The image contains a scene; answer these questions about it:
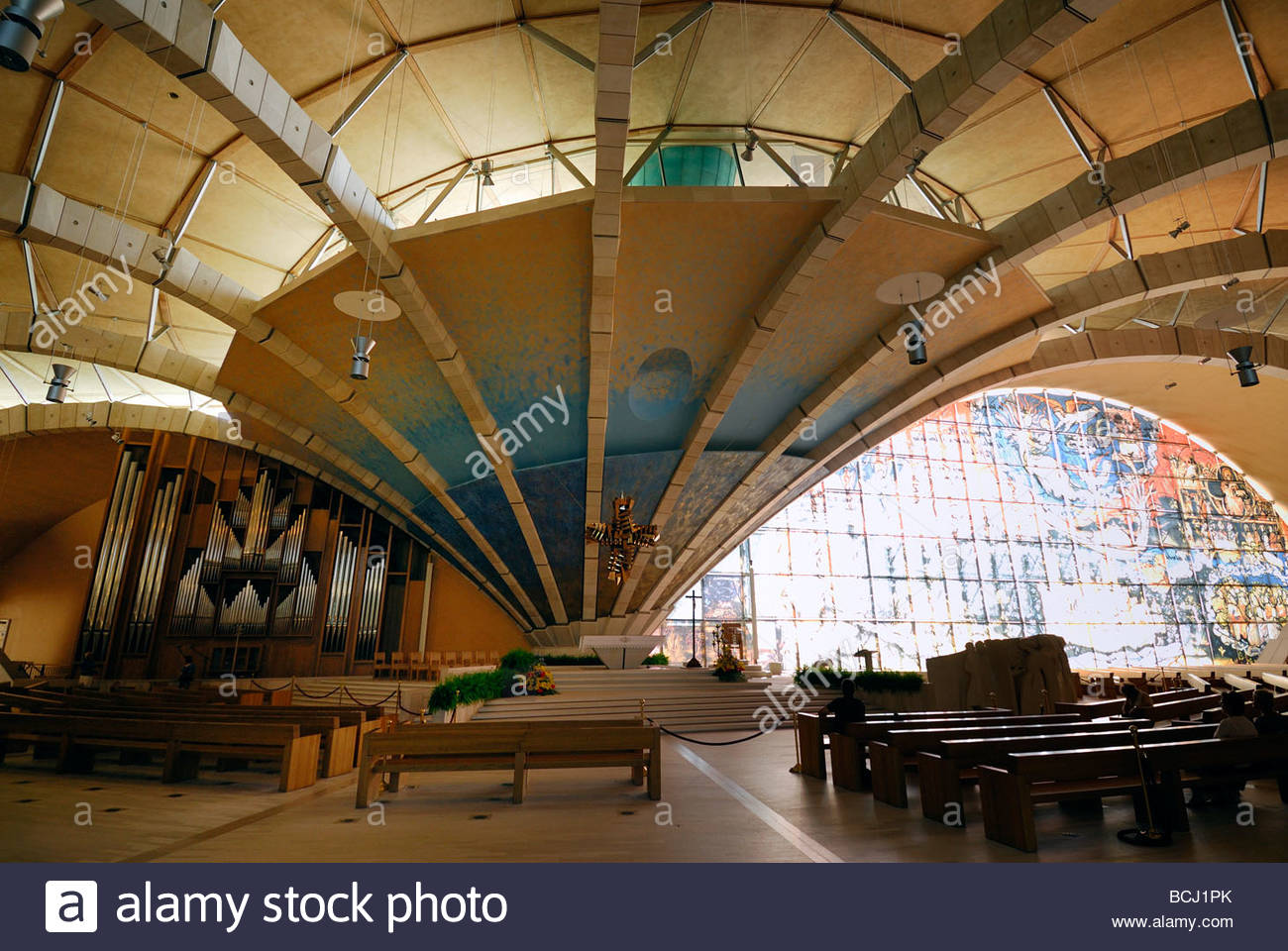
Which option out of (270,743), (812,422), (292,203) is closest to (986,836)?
(270,743)

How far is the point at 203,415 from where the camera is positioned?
16.5m

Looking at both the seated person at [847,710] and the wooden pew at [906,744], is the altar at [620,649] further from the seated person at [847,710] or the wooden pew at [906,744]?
the wooden pew at [906,744]

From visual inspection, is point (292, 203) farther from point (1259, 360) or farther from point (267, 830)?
point (1259, 360)

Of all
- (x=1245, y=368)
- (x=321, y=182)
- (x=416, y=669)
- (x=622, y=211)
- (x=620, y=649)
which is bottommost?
(x=416, y=669)

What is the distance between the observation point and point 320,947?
2449mm

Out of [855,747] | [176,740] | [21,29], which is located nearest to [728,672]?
[855,747]

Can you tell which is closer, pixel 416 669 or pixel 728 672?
pixel 728 672

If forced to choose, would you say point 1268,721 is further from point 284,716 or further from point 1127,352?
point 1127,352

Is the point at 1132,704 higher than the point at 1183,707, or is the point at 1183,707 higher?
the point at 1132,704

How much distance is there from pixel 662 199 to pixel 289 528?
561 inches

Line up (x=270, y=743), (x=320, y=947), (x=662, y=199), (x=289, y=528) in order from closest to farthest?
(x=320, y=947) → (x=270, y=743) → (x=662, y=199) → (x=289, y=528)

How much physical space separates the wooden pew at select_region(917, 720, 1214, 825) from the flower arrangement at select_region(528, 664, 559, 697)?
300 inches

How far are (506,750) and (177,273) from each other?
862 centimetres

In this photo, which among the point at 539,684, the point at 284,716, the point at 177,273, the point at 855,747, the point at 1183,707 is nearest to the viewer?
the point at 855,747
